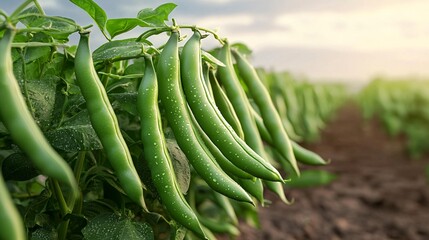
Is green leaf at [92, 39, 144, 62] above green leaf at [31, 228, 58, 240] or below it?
above

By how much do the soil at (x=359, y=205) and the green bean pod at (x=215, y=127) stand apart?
288 cm

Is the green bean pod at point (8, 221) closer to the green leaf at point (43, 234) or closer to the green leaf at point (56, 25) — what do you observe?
the green leaf at point (56, 25)

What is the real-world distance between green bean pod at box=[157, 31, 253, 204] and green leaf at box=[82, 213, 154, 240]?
11.9 inches

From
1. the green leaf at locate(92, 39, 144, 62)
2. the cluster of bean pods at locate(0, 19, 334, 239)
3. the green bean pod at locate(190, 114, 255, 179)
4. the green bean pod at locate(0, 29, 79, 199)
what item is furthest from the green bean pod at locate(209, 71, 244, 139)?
the green bean pod at locate(0, 29, 79, 199)

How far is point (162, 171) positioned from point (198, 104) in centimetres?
22

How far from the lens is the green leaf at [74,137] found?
1.98m

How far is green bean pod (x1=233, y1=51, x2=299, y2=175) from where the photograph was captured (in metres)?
2.60

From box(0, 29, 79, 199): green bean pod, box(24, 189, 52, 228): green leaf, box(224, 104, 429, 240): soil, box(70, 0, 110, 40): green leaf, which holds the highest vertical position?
box(70, 0, 110, 40): green leaf

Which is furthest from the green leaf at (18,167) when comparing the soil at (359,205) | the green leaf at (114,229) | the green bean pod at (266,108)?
the soil at (359,205)

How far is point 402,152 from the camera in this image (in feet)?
34.9

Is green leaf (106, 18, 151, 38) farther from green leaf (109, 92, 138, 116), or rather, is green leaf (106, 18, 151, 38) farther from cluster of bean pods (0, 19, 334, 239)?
green leaf (109, 92, 138, 116)

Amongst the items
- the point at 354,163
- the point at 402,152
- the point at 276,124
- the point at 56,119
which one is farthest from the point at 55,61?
the point at 402,152

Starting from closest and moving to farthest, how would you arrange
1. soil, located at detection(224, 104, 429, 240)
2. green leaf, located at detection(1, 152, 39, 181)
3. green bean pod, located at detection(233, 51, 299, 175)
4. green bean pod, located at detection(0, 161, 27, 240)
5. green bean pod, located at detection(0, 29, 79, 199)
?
green bean pod, located at detection(0, 161, 27, 240) → green bean pod, located at detection(0, 29, 79, 199) → green leaf, located at detection(1, 152, 39, 181) → green bean pod, located at detection(233, 51, 299, 175) → soil, located at detection(224, 104, 429, 240)

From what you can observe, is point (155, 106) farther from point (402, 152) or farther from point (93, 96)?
point (402, 152)
